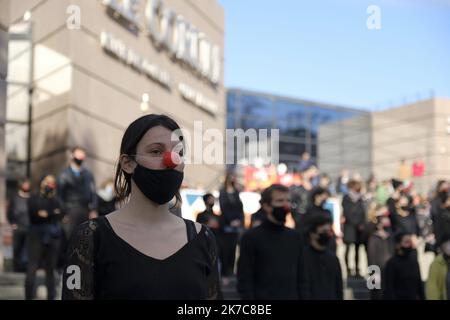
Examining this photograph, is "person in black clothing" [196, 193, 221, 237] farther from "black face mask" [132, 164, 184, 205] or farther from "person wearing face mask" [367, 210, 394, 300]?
"black face mask" [132, 164, 184, 205]

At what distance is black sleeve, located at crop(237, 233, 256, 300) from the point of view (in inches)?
258

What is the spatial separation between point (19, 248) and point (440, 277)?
5.98 meters

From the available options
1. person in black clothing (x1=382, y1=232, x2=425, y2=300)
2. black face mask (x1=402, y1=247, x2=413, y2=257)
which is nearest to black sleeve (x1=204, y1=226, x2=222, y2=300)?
person in black clothing (x1=382, y1=232, x2=425, y2=300)

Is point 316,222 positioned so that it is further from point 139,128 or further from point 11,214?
point 139,128

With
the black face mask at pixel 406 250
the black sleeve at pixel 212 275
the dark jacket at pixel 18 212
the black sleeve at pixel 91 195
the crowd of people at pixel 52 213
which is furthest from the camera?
the black sleeve at pixel 91 195

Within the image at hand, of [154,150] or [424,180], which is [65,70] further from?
[424,180]

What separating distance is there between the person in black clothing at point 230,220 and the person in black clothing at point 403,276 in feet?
9.46

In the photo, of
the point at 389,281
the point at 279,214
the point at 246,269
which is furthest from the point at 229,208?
the point at 246,269

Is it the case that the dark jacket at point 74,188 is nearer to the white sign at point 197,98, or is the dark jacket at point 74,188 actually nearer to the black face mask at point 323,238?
the black face mask at point 323,238

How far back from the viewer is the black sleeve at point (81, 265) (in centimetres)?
280

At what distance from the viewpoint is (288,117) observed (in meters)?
42.0

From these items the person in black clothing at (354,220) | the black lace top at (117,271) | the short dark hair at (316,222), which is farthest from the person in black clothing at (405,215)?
the black lace top at (117,271)

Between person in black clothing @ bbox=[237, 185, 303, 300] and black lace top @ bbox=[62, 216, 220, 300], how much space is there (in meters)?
3.70
